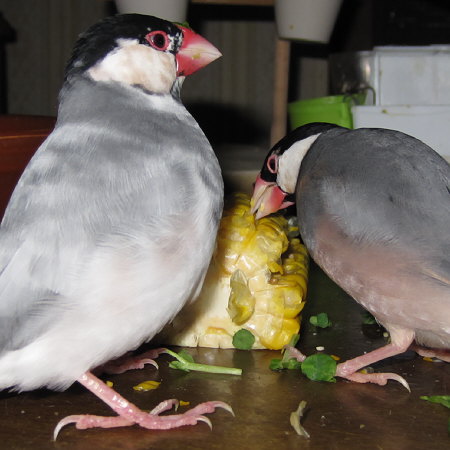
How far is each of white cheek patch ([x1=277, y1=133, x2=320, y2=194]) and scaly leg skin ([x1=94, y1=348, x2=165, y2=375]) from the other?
0.47 m

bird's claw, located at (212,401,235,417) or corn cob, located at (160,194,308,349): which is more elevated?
corn cob, located at (160,194,308,349)

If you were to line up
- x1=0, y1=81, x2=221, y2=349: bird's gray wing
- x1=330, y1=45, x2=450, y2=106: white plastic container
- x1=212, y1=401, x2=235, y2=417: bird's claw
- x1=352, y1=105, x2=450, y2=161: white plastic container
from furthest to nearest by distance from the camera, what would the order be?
x1=330, y1=45, x2=450, y2=106: white plastic container → x1=352, y1=105, x2=450, y2=161: white plastic container → x1=212, y1=401, x2=235, y2=417: bird's claw → x1=0, y1=81, x2=221, y2=349: bird's gray wing

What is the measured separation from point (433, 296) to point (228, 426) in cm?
37

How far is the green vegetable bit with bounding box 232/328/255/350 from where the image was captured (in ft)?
4.36

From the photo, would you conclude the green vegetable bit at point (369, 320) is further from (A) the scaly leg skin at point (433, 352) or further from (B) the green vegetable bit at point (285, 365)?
(B) the green vegetable bit at point (285, 365)

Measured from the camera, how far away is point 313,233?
4.16 feet

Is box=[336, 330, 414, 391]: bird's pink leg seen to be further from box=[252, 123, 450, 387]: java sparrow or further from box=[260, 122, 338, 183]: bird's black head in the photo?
box=[260, 122, 338, 183]: bird's black head

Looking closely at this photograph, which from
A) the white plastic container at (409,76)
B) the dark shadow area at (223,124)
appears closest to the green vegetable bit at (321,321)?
the white plastic container at (409,76)

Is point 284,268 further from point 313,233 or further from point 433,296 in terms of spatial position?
point 433,296

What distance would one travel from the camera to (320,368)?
3.97ft

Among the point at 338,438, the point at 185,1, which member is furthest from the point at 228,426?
the point at 185,1

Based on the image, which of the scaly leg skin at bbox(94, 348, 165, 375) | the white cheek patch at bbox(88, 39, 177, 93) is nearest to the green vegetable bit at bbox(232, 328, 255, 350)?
the scaly leg skin at bbox(94, 348, 165, 375)

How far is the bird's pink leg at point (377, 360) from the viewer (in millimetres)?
1219

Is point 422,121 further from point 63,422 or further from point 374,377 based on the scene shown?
point 63,422
